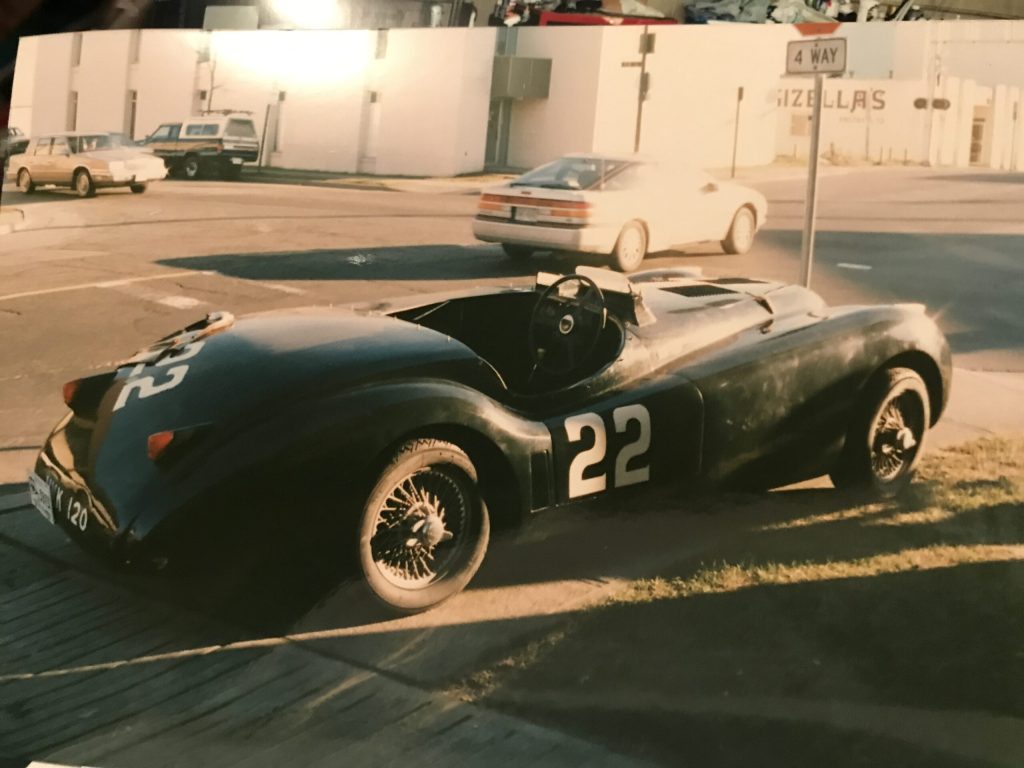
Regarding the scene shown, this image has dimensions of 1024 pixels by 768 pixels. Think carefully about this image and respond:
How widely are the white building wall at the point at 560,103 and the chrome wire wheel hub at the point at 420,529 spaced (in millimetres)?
812

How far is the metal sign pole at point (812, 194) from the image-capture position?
8.58 ft

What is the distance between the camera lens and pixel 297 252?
2.79m

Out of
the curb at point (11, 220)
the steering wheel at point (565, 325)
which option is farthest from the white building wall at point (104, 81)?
the steering wheel at point (565, 325)

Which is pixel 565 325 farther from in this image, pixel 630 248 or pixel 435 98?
pixel 435 98

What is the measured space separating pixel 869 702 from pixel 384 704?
1.03 metres

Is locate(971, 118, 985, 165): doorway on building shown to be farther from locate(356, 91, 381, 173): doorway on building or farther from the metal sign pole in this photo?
locate(356, 91, 381, 173): doorway on building

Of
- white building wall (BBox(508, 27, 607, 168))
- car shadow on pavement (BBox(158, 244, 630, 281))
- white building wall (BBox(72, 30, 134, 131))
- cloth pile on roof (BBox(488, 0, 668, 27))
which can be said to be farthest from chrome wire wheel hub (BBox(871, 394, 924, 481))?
white building wall (BBox(72, 30, 134, 131))

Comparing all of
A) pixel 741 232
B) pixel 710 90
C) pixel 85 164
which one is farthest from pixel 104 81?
pixel 741 232

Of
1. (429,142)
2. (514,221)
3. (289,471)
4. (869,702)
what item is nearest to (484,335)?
(514,221)

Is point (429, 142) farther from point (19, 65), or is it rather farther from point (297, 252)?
point (19, 65)

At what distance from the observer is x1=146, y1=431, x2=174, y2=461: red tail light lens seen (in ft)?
7.22

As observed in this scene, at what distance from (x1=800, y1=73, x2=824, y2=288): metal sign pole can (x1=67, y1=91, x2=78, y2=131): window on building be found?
178 centimetres

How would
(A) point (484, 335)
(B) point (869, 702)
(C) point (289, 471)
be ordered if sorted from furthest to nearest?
1. (A) point (484, 335)
2. (B) point (869, 702)
3. (C) point (289, 471)

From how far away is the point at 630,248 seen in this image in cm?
274
